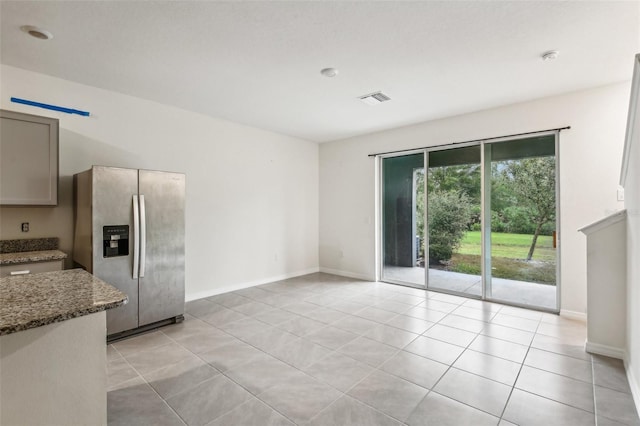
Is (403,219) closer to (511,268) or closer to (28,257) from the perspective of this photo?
(511,268)

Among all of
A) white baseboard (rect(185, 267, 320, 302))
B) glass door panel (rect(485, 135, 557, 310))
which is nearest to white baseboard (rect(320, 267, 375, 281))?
white baseboard (rect(185, 267, 320, 302))

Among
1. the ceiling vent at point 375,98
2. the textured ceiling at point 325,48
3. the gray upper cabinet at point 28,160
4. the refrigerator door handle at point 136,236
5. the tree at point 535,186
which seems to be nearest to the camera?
the textured ceiling at point 325,48

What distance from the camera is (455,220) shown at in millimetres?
4789

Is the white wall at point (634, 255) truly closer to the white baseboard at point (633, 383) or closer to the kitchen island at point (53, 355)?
the white baseboard at point (633, 383)

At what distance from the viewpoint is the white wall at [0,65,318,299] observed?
3314mm

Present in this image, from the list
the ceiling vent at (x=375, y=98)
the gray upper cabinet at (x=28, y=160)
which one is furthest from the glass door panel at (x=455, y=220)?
the gray upper cabinet at (x=28, y=160)

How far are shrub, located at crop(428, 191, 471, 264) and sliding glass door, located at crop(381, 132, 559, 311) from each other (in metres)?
0.01

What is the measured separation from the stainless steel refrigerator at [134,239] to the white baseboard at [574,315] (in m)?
4.65

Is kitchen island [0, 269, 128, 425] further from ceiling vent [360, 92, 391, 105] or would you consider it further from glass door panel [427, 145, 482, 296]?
glass door panel [427, 145, 482, 296]

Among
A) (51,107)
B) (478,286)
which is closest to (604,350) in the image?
(478,286)

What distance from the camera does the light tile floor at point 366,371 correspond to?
2.00 m

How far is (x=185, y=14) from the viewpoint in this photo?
228 cm

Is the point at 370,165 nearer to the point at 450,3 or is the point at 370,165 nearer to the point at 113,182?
the point at 450,3

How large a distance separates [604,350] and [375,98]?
348cm
